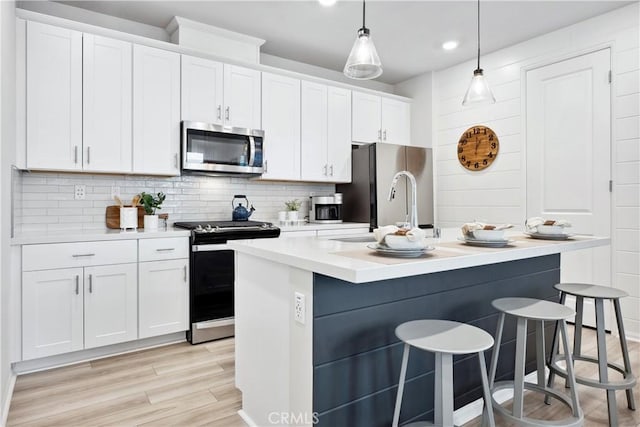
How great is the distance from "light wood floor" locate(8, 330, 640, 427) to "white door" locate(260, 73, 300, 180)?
185 centimetres

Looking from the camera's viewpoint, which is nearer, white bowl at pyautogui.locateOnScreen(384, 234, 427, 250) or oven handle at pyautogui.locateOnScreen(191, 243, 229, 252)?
white bowl at pyautogui.locateOnScreen(384, 234, 427, 250)

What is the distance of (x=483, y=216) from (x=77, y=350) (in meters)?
3.89

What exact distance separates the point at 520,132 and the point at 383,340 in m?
3.12

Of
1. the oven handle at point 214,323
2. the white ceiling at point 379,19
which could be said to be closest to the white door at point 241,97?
the white ceiling at point 379,19

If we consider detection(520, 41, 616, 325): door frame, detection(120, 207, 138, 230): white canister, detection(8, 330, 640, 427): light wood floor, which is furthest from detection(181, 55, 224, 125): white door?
detection(520, 41, 616, 325): door frame

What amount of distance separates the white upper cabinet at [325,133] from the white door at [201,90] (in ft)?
3.03

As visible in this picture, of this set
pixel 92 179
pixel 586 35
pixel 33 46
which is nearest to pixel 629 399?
pixel 586 35

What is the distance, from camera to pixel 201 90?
3.36 m

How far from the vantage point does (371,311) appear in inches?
64.6

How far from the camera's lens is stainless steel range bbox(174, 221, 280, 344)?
3033 millimetres

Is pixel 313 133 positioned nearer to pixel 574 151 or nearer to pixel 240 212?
pixel 240 212

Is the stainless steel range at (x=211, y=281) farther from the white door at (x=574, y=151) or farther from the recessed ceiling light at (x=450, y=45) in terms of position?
the white door at (x=574, y=151)

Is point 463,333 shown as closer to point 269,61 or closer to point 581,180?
point 581,180

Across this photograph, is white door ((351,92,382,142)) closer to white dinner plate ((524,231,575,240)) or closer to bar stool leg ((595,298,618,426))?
white dinner plate ((524,231,575,240))
